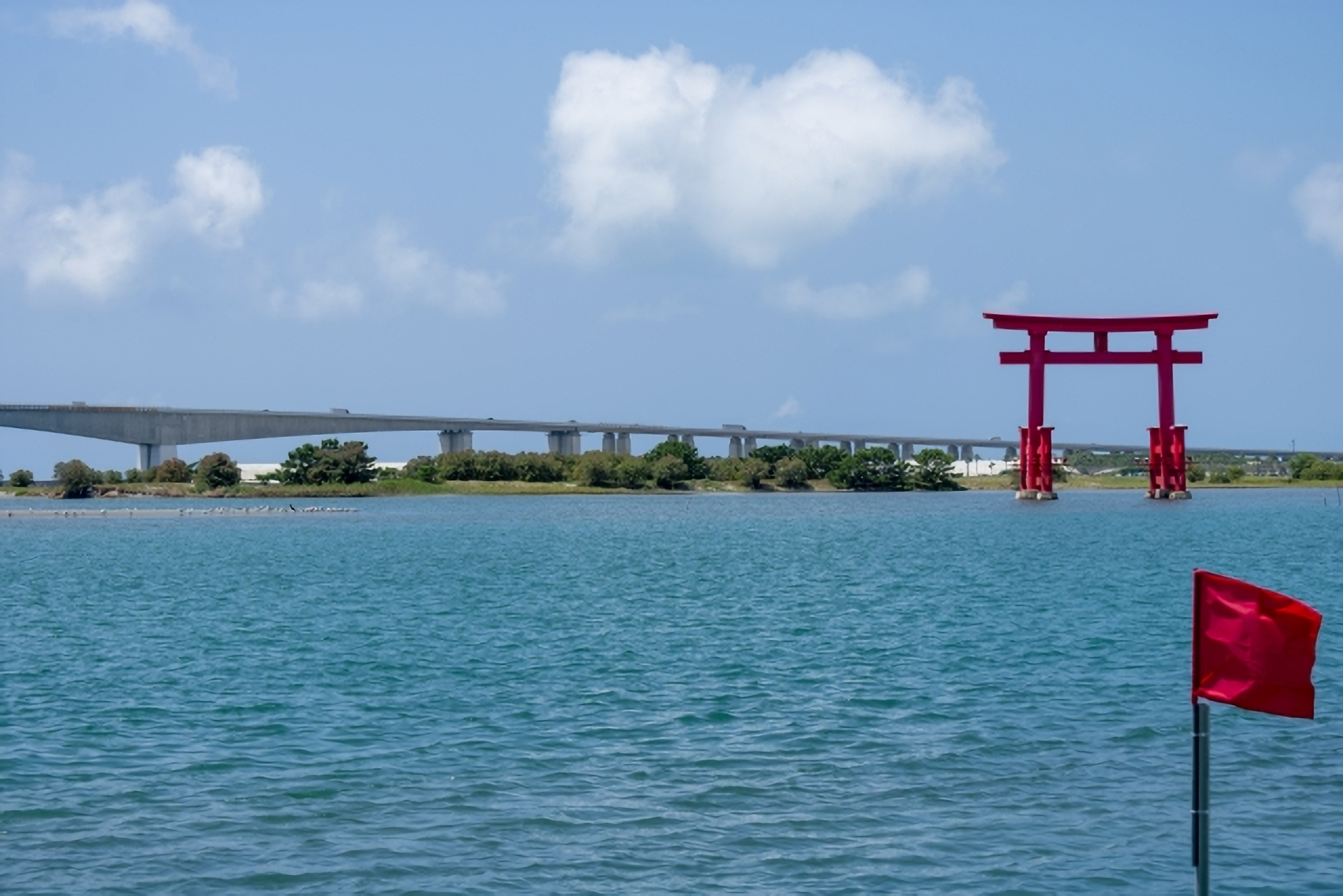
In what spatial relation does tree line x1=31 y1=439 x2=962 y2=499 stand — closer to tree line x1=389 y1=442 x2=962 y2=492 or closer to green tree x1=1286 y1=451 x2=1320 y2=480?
tree line x1=389 y1=442 x2=962 y2=492

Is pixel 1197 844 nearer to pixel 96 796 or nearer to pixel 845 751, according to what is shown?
pixel 845 751

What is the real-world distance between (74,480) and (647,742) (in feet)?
351

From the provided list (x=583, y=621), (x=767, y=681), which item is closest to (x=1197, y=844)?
(x=767, y=681)

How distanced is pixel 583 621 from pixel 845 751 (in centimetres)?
1260

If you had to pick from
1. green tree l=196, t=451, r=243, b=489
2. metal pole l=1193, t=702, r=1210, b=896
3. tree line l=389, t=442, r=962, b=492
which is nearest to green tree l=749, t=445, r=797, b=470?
tree line l=389, t=442, r=962, b=492

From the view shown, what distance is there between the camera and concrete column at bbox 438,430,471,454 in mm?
123625

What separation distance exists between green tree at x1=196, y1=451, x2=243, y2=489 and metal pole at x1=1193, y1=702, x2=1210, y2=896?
10637 cm

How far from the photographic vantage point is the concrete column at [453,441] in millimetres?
123625

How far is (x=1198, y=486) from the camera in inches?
5113

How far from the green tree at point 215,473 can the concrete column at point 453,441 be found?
19805 mm

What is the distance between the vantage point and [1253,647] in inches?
283

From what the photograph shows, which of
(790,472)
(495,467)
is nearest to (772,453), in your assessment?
(790,472)

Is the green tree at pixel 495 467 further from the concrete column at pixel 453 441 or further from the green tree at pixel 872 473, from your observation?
the green tree at pixel 872 473

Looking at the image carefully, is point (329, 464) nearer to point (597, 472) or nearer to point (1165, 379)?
point (597, 472)
